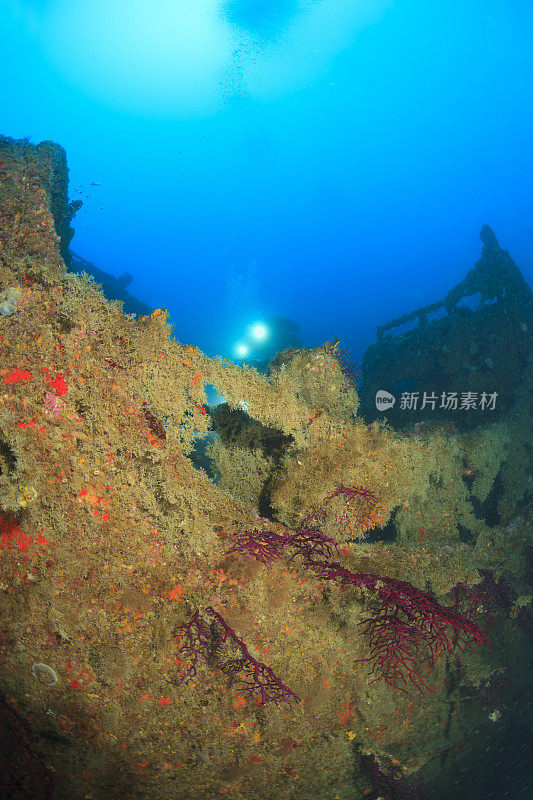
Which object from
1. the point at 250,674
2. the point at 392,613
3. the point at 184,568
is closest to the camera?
the point at 184,568

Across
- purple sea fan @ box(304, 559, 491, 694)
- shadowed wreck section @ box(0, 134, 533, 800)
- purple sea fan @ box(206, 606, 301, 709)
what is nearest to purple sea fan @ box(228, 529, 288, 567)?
shadowed wreck section @ box(0, 134, 533, 800)

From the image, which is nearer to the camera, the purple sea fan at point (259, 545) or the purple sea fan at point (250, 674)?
the purple sea fan at point (250, 674)

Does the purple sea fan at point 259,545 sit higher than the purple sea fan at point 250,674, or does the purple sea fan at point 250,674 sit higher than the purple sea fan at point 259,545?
the purple sea fan at point 259,545

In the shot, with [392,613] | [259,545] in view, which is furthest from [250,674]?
[392,613]

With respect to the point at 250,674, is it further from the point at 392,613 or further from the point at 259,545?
the point at 392,613

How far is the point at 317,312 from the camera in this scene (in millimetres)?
113750

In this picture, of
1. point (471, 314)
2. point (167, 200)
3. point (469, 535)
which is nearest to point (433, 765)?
point (469, 535)

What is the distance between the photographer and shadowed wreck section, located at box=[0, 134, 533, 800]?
2.74 m

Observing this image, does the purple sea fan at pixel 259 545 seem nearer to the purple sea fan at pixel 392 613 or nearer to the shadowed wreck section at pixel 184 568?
the shadowed wreck section at pixel 184 568

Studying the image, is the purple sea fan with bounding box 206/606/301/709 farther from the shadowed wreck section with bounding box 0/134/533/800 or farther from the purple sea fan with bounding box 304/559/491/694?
the purple sea fan with bounding box 304/559/491/694

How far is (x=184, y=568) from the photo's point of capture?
10.3ft

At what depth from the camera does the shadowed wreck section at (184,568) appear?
108 inches

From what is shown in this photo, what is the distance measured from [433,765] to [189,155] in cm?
14910

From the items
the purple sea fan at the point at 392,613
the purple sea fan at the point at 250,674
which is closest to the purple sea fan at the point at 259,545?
the purple sea fan at the point at 392,613
